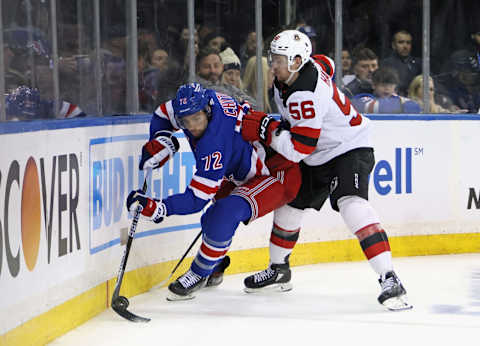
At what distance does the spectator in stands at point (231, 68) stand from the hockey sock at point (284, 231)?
1070 millimetres

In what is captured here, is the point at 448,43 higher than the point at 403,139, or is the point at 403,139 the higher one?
the point at 448,43

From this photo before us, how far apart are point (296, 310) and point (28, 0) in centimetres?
175

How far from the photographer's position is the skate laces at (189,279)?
13.9ft

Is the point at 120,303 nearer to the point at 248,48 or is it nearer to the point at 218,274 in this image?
the point at 218,274

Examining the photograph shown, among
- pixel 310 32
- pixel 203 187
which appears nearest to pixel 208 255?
pixel 203 187

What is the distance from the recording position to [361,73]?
5.74 metres

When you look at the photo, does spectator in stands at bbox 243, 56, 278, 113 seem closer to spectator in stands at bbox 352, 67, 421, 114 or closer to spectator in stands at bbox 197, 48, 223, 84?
spectator in stands at bbox 197, 48, 223, 84

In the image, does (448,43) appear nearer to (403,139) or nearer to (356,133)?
(403,139)

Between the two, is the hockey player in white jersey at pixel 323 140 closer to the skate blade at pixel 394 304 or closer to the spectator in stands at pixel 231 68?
the skate blade at pixel 394 304

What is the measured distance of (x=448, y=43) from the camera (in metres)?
5.86

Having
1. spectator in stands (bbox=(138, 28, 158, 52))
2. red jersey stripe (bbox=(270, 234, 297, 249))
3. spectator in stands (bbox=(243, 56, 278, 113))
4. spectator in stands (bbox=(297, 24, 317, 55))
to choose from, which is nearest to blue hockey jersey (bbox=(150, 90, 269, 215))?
red jersey stripe (bbox=(270, 234, 297, 249))

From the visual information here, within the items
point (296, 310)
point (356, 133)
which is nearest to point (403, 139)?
point (356, 133)

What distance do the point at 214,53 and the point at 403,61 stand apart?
1.32m

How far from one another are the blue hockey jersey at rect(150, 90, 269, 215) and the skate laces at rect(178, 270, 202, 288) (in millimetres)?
366
